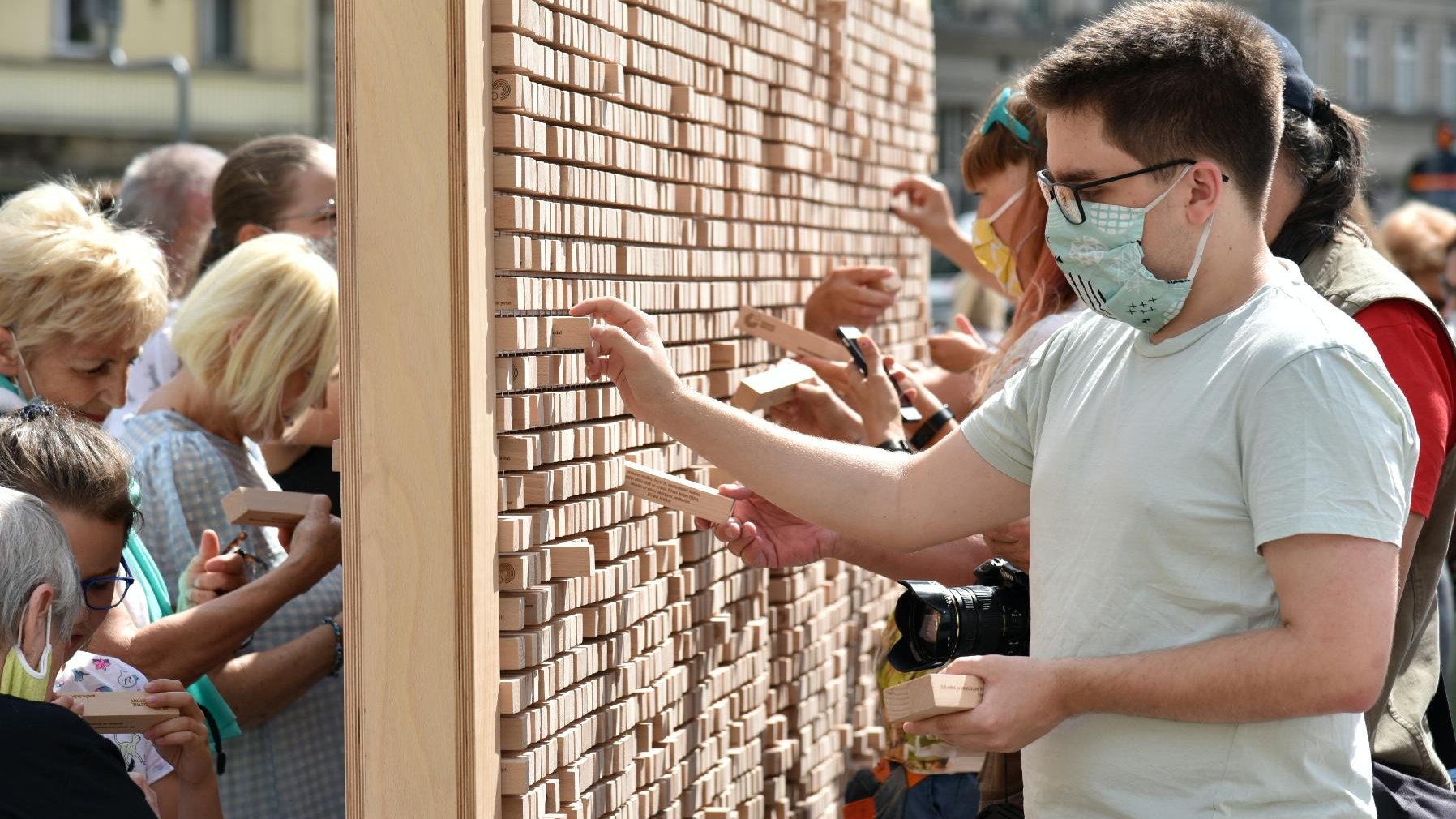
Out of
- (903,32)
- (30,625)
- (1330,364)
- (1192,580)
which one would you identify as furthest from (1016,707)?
(903,32)

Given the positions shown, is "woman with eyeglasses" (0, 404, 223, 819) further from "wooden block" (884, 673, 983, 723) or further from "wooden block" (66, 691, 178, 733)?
"wooden block" (884, 673, 983, 723)

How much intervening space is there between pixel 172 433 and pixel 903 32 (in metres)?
3.12

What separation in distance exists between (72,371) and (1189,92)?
2.19 meters

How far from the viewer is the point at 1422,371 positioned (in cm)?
261

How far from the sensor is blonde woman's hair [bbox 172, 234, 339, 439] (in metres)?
3.53

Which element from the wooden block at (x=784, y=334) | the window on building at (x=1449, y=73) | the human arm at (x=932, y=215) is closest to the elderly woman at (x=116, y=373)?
the wooden block at (x=784, y=334)

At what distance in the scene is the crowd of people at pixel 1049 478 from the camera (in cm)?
208

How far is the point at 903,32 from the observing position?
5.65m

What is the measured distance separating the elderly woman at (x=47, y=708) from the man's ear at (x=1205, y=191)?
1701mm

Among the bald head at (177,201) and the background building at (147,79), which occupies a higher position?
the background building at (147,79)

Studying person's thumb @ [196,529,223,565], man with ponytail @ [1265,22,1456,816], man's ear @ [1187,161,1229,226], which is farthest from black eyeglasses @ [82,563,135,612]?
man with ponytail @ [1265,22,1456,816]

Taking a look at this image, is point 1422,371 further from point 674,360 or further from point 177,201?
point 177,201

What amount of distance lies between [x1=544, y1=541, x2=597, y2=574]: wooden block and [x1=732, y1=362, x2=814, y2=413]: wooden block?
2.03 ft

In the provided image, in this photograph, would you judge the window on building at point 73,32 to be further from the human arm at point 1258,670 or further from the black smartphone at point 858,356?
the human arm at point 1258,670
